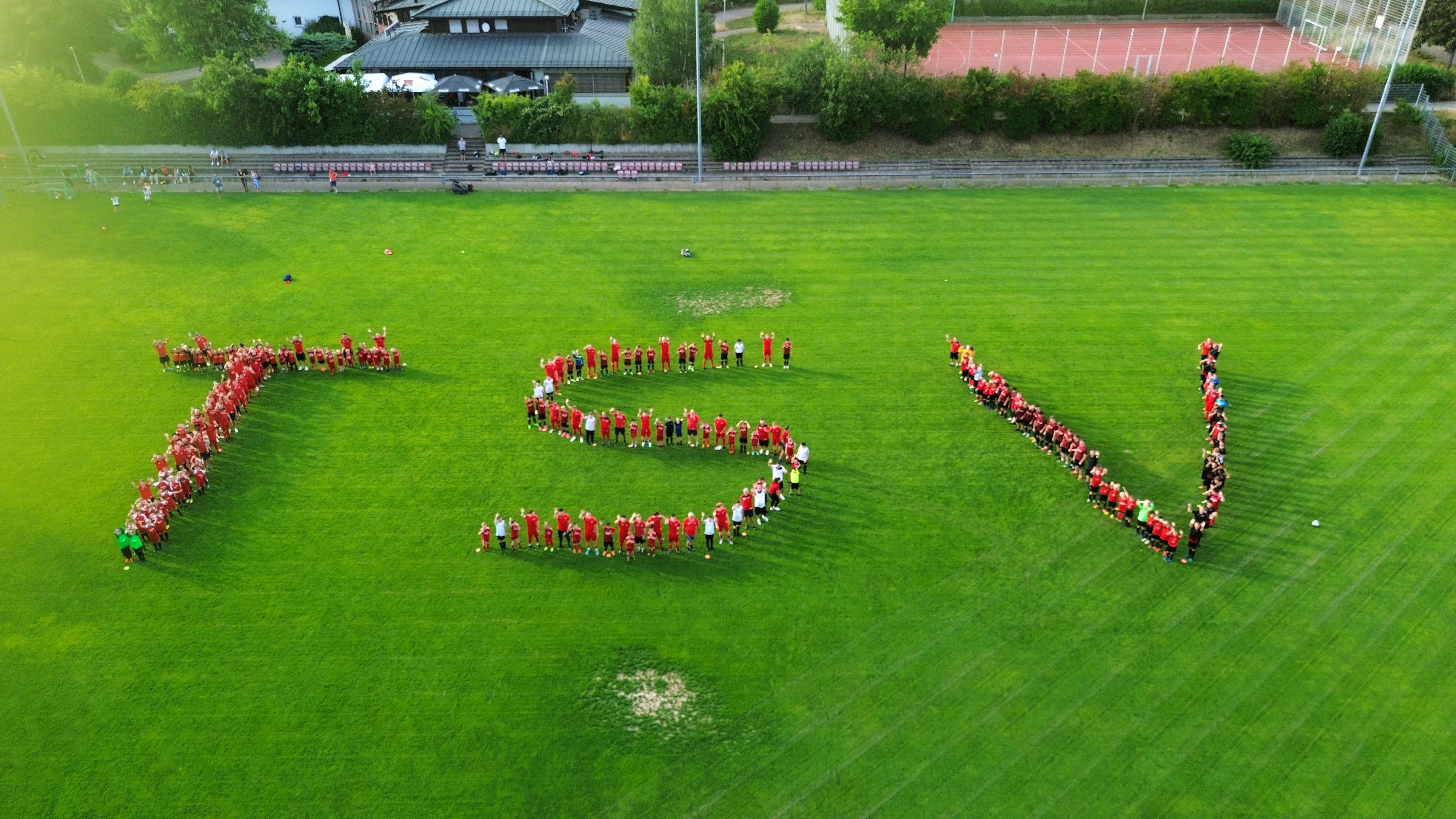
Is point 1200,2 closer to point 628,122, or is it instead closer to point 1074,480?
point 628,122

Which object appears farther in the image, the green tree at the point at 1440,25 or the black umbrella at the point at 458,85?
the green tree at the point at 1440,25

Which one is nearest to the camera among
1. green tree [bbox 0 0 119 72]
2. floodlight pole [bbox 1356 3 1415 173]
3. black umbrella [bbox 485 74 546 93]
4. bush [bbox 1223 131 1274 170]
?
floodlight pole [bbox 1356 3 1415 173]

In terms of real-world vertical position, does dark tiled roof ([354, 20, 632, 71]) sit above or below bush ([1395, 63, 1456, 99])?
above

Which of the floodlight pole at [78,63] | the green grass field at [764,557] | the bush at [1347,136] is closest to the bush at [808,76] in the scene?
the green grass field at [764,557]

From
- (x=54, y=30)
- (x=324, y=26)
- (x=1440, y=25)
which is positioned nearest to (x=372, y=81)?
(x=324, y=26)

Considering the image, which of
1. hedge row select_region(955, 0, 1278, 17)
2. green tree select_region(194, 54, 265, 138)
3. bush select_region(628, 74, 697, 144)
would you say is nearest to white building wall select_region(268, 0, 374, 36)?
green tree select_region(194, 54, 265, 138)

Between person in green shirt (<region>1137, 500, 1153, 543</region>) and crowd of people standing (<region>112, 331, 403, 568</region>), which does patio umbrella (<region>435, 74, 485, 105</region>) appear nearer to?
crowd of people standing (<region>112, 331, 403, 568</region>)

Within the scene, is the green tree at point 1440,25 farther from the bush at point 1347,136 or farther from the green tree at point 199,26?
the green tree at point 199,26
